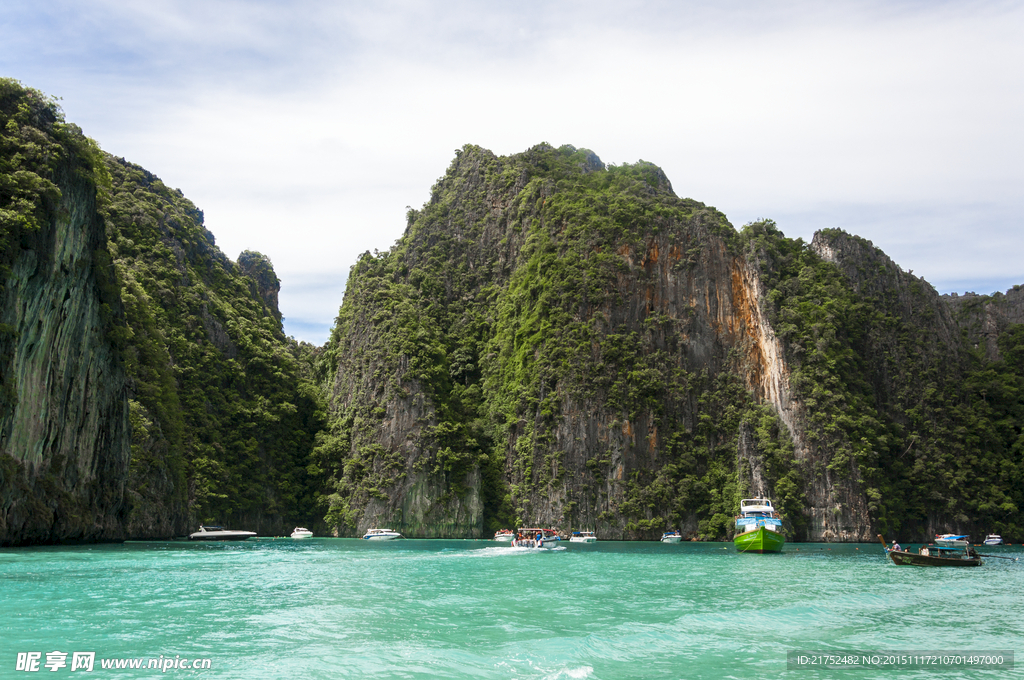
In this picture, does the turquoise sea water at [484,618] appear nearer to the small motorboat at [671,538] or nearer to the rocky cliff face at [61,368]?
→ the rocky cliff face at [61,368]

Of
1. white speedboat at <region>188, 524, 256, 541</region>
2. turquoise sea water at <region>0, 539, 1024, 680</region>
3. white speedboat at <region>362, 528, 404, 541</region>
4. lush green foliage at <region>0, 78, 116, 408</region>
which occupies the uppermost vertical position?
lush green foliage at <region>0, 78, 116, 408</region>

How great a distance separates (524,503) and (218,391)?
133 feet

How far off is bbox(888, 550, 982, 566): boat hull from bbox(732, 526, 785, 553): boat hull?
14.6 metres

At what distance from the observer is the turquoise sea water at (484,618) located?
53.2ft

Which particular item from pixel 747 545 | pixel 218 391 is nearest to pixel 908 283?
pixel 747 545

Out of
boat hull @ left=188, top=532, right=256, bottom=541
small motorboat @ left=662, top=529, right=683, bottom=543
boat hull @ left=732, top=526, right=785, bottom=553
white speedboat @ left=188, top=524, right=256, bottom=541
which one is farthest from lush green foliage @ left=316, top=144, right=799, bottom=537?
boat hull @ left=732, top=526, right=785, bottom=553

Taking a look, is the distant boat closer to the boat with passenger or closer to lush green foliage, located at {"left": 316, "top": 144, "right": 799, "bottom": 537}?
the boat with passenger

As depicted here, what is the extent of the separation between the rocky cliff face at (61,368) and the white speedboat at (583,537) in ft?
140

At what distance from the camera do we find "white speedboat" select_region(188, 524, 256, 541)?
69156mm

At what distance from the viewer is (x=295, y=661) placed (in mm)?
16156

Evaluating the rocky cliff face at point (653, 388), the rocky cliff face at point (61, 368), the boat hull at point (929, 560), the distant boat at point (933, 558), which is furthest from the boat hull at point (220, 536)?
the boat hull at point (929, 560)

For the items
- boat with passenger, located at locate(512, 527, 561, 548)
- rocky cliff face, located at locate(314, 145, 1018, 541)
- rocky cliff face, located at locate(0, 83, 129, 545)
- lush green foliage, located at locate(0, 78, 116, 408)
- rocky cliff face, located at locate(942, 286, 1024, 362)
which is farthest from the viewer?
rocky cliff face, located at locate(942, 286, 1024, 362)

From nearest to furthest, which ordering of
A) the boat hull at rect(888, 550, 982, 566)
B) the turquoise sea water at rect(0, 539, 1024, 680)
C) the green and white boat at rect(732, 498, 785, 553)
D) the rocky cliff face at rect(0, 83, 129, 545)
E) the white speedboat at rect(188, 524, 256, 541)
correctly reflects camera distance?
the turquoise sea water at rect(0, 539, 1024, 680) < the boat hull at rect(888, 550, 982, 566) < the rocky cliff face at rect(0, 83, 129, 545) < the green and white boat at rect(732, 498, 785, 553) < the white speedboat at rect(188, 524, 256, 541)

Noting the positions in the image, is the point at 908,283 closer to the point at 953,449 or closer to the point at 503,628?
the point at 953,449
